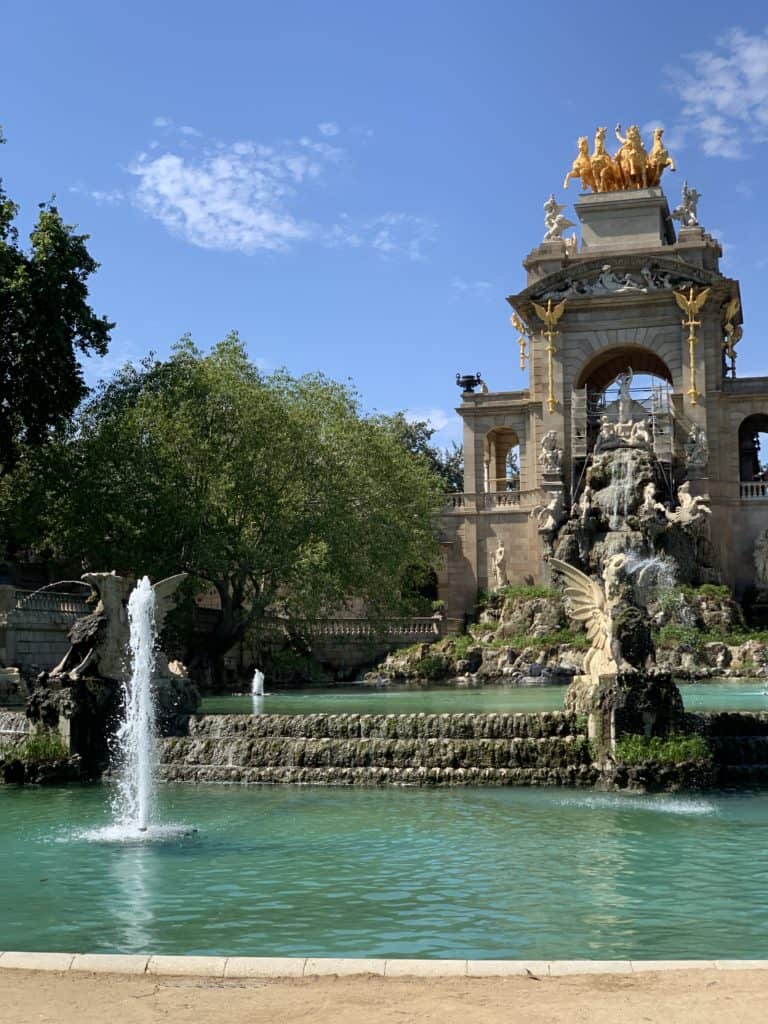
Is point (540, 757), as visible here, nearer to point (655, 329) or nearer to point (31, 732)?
point (31, 732)

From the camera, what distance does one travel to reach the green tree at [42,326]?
3691 centimetres

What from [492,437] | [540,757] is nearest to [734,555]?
[492,437]

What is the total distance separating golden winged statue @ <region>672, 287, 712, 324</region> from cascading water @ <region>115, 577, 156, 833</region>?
38.6 meters

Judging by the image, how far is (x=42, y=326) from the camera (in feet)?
122

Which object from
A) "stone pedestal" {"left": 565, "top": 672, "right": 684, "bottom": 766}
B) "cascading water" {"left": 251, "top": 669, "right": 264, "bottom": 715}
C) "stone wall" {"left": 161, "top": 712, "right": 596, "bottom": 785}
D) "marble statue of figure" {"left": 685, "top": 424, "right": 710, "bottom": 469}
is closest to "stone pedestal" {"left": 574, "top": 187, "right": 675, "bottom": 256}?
"marble statue of figure" {"left": 685, "top": 424, "right": 710, "bottom": 469}

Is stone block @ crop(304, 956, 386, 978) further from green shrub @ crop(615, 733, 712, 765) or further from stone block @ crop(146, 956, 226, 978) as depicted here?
green shrub @ crop(615, 733, 712, 765)

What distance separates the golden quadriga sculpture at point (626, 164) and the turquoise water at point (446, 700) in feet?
99.1

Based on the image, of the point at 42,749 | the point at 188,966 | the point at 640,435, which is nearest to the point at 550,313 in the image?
the point at 640,435

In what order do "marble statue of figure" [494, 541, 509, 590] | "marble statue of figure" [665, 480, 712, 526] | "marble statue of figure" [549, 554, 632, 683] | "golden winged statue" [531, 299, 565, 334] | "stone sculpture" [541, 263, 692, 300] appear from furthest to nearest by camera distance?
"golden winged statue" [531, 299, 565, 334], "marble statue of figure" [494, 541, 509, 590], "stone sculpture" [541, 263, 692, 300], "marble statue of figure" [665, 480, 712, 526], "marble statue of figure" [549, 554, 632, 683]

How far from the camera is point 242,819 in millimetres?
16234

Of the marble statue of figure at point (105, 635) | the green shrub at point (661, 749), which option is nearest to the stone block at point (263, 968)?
the green shrub at point (661, 749)

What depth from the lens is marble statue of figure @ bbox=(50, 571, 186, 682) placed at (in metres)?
21.3

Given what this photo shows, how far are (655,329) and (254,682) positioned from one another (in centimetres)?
2649

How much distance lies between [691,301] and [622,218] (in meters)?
7.29
